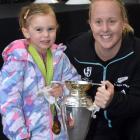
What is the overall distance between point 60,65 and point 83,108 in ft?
0.68

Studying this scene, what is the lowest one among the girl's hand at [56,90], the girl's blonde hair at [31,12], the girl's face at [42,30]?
the girl's hand at [56,90]

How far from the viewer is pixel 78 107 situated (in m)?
→ 1.55

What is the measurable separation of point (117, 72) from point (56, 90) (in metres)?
0.26

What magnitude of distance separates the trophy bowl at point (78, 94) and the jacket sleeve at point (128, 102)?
0.10 meters

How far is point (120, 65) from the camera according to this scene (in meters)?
1.66

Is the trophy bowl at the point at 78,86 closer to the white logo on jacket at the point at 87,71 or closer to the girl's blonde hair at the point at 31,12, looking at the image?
the white logo on jacket at the point at 87,71

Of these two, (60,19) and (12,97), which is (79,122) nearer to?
(12,97)

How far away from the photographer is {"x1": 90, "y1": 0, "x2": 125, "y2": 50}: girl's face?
62.6 inches

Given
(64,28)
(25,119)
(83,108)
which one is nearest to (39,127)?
(25,119)

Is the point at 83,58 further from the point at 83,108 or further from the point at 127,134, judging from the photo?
the point at 127,134

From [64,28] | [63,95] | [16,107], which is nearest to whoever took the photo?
[16,107]

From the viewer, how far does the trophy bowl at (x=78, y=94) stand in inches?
61.1

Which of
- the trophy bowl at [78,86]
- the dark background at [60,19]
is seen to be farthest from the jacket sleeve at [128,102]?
the dark background at [60,19]

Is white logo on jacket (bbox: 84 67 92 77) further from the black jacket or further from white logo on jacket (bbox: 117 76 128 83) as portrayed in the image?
white logo on jacket (bbox: 117 76 128 83)
